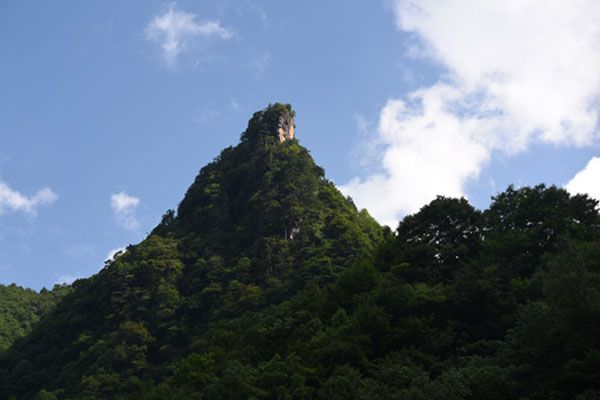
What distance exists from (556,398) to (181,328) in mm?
46886

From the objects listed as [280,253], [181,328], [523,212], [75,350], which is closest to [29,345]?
[75,350]

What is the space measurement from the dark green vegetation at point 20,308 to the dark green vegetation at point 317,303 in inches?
433

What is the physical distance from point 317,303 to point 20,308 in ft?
230

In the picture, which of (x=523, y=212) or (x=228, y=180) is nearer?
(x=523, y=212)

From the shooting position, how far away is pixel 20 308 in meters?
100

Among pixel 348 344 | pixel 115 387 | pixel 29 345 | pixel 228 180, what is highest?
pixel 228 180

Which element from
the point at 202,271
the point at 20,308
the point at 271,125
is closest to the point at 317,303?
the point at 202,271

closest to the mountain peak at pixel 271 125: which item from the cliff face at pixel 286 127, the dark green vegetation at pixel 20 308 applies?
the cliff face at pixel 286 127

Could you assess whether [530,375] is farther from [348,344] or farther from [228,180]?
[228,180]

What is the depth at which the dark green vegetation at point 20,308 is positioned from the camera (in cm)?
9200

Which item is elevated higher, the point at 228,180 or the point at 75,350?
the point at 228,180

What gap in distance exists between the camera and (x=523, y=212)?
44812mm

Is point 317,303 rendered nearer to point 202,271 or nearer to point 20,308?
point 202,271

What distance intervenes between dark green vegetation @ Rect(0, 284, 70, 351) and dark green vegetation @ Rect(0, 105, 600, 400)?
11.0 m
